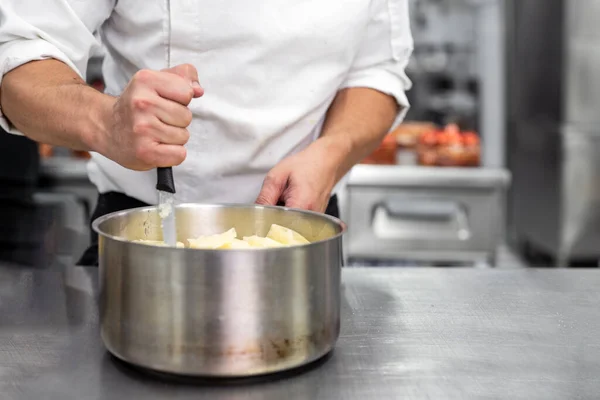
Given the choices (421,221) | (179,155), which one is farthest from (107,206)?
(421,221)

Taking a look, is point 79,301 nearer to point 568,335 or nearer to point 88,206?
point 568,335

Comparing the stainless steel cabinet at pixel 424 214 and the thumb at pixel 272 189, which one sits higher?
the thumb at pixel 272 189

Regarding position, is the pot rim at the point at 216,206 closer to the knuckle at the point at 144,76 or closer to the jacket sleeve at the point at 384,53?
the knuckle at the point at 144,76

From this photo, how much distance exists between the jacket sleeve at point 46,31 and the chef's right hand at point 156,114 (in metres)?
0.28

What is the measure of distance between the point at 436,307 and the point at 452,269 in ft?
0.74

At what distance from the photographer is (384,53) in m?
1.45

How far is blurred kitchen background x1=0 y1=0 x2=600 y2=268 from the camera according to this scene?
2.87 metres

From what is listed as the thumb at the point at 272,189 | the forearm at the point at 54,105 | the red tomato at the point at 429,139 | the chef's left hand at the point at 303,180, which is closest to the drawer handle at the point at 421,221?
the red tomato at the point at 429,139

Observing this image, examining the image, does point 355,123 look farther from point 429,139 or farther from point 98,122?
point 429,139

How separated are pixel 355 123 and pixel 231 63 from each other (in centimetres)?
25

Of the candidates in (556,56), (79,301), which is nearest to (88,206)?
(79,301)

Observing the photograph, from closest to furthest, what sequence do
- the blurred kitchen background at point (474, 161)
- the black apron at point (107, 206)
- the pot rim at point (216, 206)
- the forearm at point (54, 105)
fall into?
the pot rim at point (216, 206) < the forearm at point (54, 105) < the black apron at point (107, 206) < the blurred kitchen background at point (474, 161)

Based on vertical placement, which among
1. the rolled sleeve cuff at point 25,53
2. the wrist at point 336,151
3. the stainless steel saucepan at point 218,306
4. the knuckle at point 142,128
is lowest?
the stainless steel saucepan at point 218,306

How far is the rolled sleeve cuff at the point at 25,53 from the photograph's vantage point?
3.47 ft
